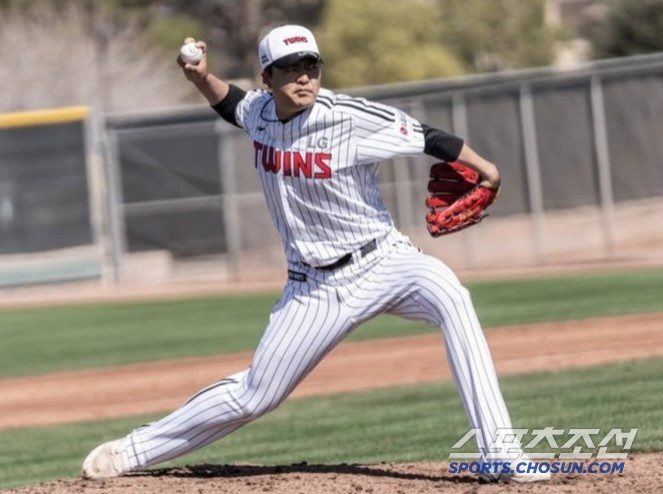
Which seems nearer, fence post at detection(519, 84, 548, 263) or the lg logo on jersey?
the lg logo on jersey

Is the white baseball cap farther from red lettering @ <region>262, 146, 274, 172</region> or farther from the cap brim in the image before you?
red lettering @ <region>262, 146, 274, 172</region>

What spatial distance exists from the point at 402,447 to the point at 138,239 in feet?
51.5

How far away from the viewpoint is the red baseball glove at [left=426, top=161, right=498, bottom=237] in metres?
5.66

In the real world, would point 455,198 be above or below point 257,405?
above

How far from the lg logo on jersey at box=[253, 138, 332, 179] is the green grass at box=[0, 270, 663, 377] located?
7981 mm

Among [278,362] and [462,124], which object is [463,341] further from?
[462,124]

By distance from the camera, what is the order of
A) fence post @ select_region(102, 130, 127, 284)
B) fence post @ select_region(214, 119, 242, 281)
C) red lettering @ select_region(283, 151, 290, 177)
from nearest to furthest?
red lettering @ select_region(283, 151, 290, 177) → fence post @ select_region(214, 119, 242, 281) → fence post @ select_region(102, 130, 127, 284)

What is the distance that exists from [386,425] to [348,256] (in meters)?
3.02

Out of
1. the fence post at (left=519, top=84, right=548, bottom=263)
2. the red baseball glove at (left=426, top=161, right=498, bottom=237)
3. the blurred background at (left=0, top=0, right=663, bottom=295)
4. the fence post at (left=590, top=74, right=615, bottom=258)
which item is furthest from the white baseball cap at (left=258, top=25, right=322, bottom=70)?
the fence post at (left=519, top=84, right=548, bottom=263)

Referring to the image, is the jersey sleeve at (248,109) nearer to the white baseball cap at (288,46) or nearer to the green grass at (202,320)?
the white baseball cap at (288,46)

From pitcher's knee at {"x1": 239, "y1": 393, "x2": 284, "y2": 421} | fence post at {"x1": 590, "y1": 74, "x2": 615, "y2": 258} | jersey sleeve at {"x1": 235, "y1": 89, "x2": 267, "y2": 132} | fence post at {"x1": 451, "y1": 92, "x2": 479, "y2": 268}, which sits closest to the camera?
pitcher's knee at {"x1": 239, "y1": 393, "x2": 284, "y2": 421}

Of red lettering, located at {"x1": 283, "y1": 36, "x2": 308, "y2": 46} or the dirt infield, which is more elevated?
red lettering, located at {"x1": 283, "y1": 36, "x2": 308, "y2": 46}

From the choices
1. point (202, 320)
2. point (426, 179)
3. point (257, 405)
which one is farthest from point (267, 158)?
point (426, 179)

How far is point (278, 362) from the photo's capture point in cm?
570
